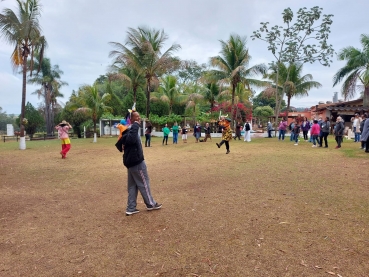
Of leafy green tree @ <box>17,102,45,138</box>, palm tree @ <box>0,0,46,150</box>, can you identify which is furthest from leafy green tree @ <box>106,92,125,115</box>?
palm tree @ <box>0,0,46,150</box>

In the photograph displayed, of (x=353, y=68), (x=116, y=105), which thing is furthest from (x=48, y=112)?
(x=353, y=68)

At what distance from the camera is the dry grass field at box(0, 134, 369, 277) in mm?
2916

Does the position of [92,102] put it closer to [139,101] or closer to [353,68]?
[139,101]

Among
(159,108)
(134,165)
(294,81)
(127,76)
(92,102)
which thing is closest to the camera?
(134,165)

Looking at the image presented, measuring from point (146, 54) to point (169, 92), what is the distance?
8010 millimetres

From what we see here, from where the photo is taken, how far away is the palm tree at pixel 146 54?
20625 mm

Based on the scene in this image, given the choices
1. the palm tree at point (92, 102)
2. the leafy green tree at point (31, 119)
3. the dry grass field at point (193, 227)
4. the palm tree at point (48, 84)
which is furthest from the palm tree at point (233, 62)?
the palm tree at point (48, 84)

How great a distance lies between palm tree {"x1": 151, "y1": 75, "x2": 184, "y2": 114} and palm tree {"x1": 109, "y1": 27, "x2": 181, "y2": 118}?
6.63 m

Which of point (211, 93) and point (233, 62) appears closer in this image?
point (233, 62)

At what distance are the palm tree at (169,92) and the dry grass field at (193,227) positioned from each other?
71.8ft

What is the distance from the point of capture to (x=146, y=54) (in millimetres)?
20625

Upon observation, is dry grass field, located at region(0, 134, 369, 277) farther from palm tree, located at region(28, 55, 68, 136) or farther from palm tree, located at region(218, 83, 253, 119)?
palm tree, located at region(28, 55, 68, 136)

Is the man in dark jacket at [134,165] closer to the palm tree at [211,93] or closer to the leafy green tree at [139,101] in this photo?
the palm tree at [211,93]

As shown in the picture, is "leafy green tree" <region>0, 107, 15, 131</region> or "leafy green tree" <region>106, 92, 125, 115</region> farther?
"leafy green tree" <region>0, 107, 15, 131</region>
